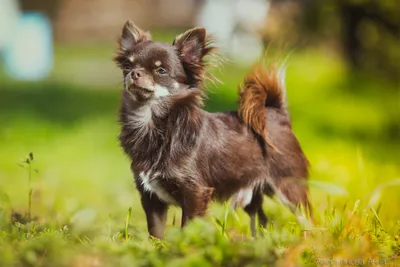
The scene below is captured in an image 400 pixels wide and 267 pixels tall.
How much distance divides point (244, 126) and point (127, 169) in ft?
15.1

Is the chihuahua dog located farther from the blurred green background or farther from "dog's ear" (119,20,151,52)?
the blurred green background

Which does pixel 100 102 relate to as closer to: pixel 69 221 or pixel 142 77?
pixel 69 221

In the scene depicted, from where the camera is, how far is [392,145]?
1154 centimetres

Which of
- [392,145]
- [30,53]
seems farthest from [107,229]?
[30,53]

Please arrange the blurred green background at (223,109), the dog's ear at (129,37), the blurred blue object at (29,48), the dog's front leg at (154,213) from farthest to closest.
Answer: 1. the blurred blue object at (29,48)
2. the blurred green background at (223,109)
3. the dog's ear at (129,37)
4. the dog's front leg at (154,213)

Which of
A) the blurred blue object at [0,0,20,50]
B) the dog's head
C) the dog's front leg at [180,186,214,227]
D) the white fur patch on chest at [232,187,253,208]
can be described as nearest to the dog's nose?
the dog's head

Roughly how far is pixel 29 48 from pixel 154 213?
15112 millimetres

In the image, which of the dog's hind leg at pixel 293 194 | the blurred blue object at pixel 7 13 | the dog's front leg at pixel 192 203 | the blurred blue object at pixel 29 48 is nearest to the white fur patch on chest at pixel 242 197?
the dog's hind leg at pixel 293 194

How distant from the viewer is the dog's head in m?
4.58

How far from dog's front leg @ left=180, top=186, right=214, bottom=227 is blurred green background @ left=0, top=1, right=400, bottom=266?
0.52 meters

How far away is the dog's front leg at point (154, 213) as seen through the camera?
479 centimetres

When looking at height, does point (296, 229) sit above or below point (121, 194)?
above

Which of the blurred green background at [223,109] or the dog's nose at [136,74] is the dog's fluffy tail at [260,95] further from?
the dog's nose at [136,74]

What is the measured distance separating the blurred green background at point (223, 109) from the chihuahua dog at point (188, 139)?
9.8 inches
